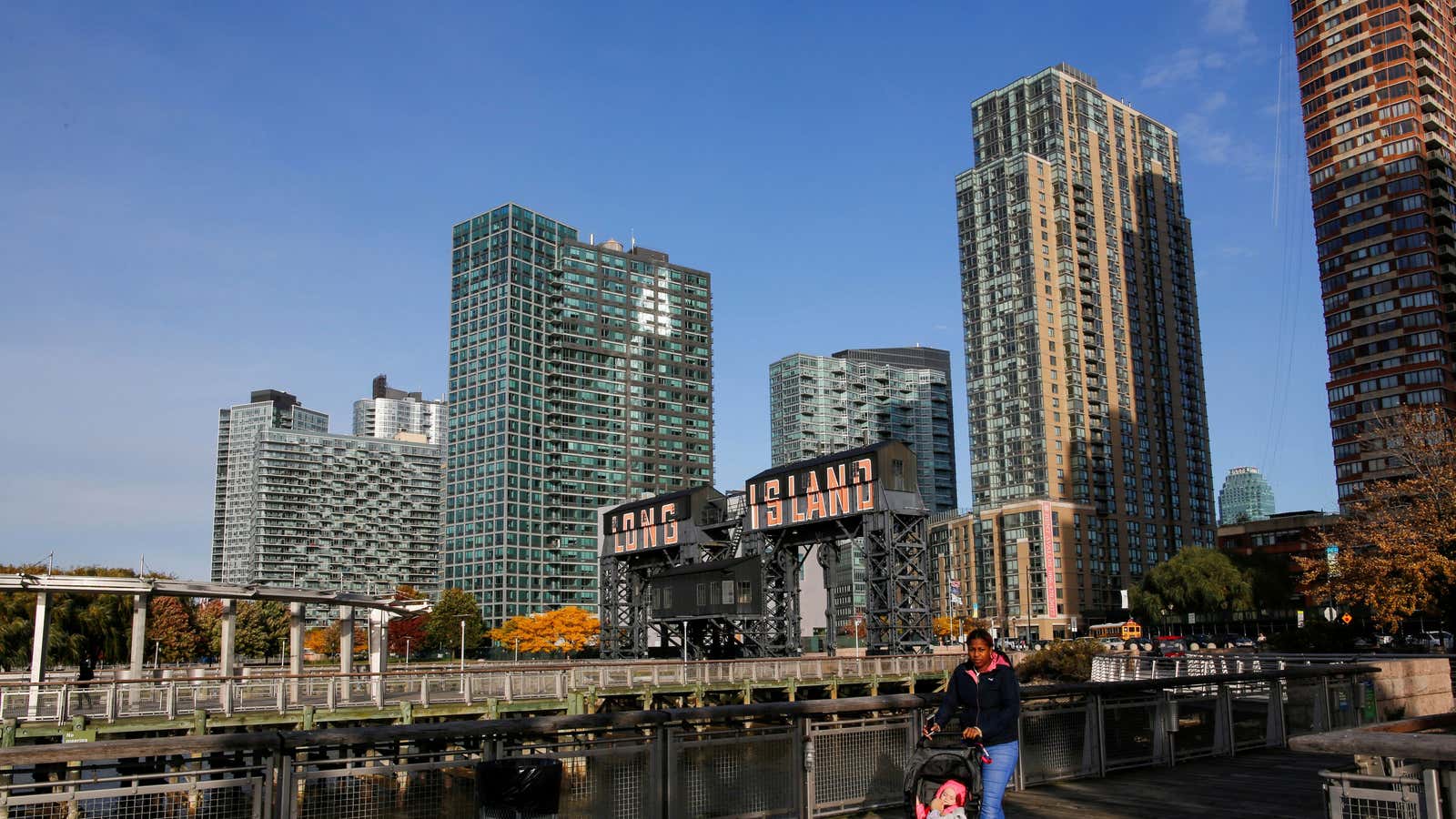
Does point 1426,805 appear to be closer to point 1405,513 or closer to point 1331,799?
point 1331,799

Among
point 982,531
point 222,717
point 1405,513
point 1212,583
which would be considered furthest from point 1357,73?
point 222,717

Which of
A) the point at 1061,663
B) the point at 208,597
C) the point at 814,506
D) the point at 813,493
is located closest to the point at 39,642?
the point at 208,597

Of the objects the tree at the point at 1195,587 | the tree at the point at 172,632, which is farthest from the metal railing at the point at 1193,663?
the tree at the point at 172,632

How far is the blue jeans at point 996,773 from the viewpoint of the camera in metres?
9.13

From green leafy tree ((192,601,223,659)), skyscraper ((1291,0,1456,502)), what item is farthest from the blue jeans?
skyscraper ((1291,0,1456,502))

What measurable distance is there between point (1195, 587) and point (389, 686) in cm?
9193

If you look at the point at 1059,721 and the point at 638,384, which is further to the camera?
the point at 638,384

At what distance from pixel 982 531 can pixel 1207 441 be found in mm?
45262

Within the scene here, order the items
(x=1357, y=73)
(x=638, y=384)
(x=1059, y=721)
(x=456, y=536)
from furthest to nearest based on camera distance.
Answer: (x=638, y=384) → (x=456, y=536) → (x=1357, y=73) → (x=1059, y=721)

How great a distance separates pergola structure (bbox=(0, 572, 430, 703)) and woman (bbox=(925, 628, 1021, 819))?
3211 centimetres

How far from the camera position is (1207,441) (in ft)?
556

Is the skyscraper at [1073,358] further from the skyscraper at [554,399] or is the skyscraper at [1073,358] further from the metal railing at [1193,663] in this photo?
the metal railing at [1193,663]

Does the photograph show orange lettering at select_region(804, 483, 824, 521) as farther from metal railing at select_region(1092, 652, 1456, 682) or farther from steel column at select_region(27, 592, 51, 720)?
steel column at select_region(27, 592, 51, 720)

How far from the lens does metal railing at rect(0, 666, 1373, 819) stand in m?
8.09
